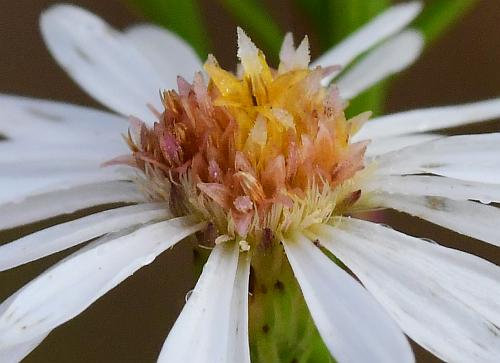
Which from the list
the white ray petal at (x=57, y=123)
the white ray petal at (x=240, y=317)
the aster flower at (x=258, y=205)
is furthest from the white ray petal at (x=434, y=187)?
the white ray petal at (x=57, y=123)

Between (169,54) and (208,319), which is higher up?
(169,54)

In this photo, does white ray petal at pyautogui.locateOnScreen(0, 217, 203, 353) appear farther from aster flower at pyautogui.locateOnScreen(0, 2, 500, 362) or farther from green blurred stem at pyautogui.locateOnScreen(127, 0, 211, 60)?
green blurred stem at pyautogui.locateOnScreen(127, 0, 211, 60)

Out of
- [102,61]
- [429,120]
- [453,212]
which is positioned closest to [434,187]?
[453,212]

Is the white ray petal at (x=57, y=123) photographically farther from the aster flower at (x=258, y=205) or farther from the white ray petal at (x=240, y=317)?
the white ray petal at (x=240, y=317)

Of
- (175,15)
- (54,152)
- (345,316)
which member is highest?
(175,15)

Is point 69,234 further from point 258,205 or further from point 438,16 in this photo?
point 438,16

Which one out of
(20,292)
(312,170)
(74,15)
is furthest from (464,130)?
(20,292)

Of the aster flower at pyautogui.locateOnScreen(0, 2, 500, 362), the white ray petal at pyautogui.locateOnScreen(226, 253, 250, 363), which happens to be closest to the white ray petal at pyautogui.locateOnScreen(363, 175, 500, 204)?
the aster flower at pyautogui.locateOnScreen(0, 2, 500, 362)
